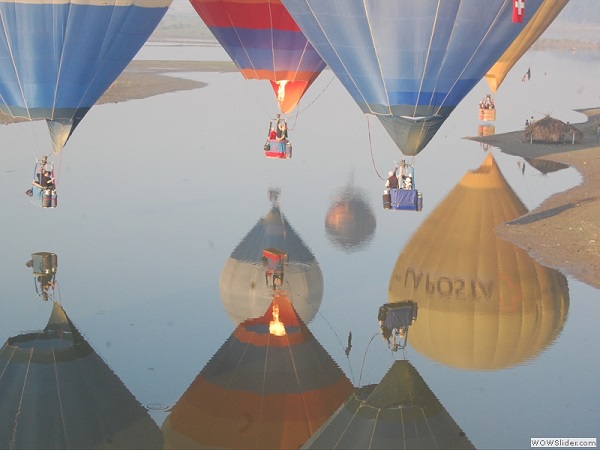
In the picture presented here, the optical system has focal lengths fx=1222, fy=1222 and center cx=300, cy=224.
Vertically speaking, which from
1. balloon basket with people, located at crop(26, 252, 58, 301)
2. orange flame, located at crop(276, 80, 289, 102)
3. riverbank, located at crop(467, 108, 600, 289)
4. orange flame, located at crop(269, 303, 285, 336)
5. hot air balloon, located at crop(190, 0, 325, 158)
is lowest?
orange flame, located at crop(269, 303, 285, 336)

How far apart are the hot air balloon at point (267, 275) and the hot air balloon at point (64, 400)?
2964 mm

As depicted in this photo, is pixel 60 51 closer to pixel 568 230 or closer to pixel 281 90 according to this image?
pixel 281 90

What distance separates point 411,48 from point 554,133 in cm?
1953

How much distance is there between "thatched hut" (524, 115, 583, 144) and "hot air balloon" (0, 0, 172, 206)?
739 inches

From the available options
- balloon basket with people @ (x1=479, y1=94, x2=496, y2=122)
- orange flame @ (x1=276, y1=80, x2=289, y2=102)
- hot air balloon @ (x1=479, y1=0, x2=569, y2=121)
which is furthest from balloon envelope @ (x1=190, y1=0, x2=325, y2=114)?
balloon basket with people @ (x1=479, y1=94, x2=496, y2=122)

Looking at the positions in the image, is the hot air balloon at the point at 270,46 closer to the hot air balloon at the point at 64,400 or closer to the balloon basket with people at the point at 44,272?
the balloon basket with people at the point at 44,272

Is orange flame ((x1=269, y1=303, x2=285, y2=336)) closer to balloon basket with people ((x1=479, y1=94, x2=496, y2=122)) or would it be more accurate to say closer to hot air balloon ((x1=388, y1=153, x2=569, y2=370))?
hot air balloon ((x1=388, y1=153, x2=569, y2=370))

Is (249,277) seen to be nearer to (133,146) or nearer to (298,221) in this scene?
(298,221)

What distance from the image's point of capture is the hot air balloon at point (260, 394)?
14188 mm

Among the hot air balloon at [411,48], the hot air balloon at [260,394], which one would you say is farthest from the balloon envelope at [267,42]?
the hot air balloon at [260,394]

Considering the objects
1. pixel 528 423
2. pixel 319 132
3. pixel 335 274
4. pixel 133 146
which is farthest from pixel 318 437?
pixel 319 132

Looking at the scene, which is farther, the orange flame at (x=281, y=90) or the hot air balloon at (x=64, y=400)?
the orange flame at (x=281, y=90)

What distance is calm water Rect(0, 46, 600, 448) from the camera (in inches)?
611

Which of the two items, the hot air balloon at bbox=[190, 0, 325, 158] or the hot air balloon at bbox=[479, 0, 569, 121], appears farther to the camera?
the hot air balloon at bbox=[479, 0, 569, 121]
